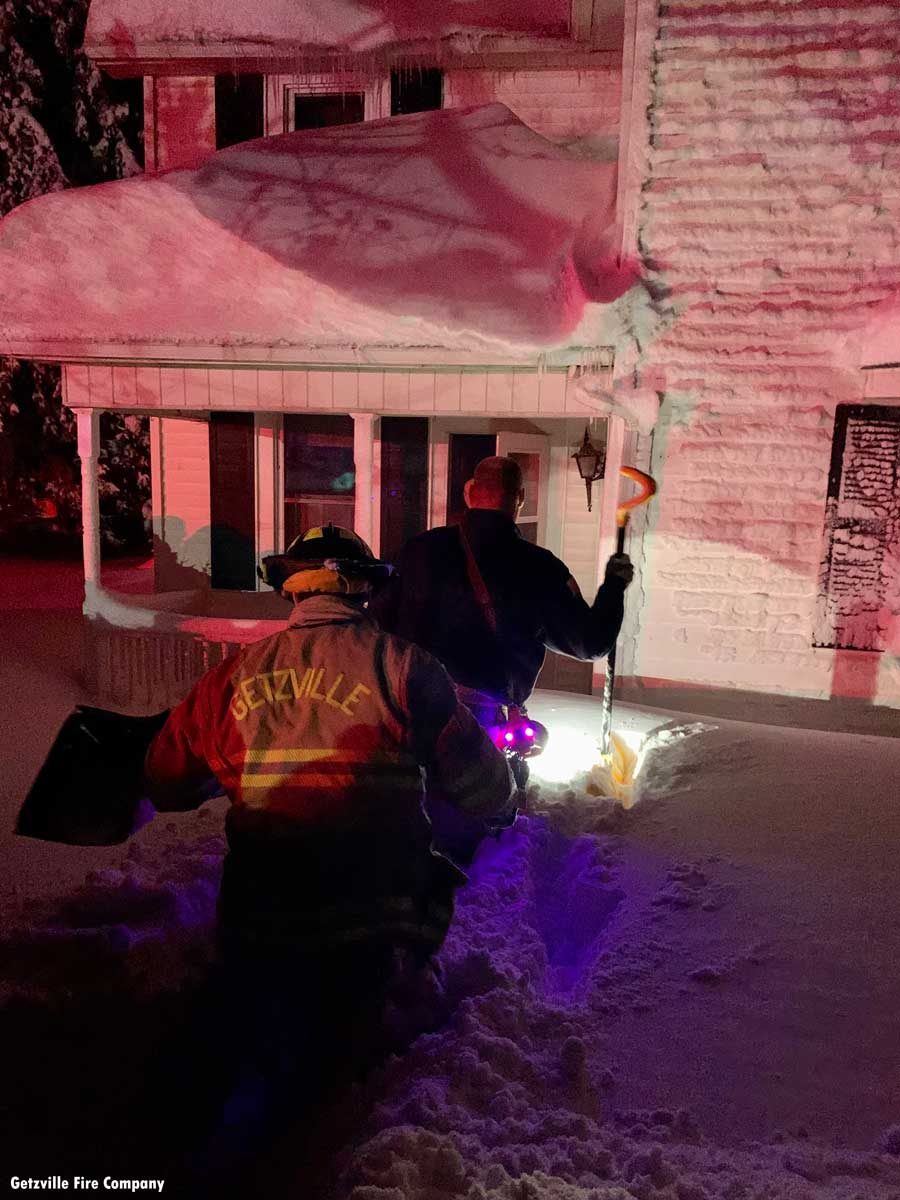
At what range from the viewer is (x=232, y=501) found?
10.2 meters

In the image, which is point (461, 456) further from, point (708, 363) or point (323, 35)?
point (323, 35)

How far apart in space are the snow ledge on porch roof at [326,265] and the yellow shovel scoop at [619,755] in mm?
2263

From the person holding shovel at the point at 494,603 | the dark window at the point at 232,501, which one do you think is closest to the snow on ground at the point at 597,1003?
the person holding shovel at the point at 494,603

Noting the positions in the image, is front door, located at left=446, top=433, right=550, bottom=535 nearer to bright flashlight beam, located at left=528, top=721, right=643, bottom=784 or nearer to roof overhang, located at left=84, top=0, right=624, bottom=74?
roof overhang, located at left=84, top=0, right=624, bottom=74

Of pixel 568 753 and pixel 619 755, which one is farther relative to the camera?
pixel 568 753

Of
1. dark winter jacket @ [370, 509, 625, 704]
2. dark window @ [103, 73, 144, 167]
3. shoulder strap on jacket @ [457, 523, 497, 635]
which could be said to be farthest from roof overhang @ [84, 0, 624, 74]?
dark window @ [103, 73, 144, 167]

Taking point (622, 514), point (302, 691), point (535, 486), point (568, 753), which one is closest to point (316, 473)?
point (535, 486)

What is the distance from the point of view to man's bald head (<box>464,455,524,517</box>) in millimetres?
3545

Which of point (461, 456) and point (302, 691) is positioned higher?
point (302, 691)

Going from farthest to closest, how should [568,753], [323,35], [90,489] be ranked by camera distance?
[323,35], [90,489], [568,753]

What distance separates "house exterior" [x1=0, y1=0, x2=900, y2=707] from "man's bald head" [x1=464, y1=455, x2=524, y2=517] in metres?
2.86

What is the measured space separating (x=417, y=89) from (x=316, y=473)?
4451mm

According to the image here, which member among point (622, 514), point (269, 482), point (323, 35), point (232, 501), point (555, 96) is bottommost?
point (232, 501)

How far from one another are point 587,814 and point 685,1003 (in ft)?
4.88
